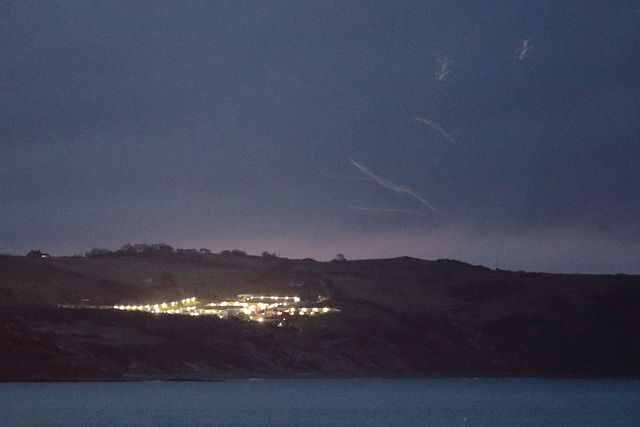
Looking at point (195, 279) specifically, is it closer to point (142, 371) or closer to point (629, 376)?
point (142, 371)

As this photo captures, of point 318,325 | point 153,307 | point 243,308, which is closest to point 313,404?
point 318,325

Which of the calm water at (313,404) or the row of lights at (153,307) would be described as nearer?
the calm water at (313,404)

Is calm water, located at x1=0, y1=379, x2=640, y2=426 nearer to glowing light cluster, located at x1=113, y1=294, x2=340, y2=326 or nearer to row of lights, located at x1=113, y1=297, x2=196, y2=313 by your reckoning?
glowing light cluster, located at x1=113, y1=294, x2=340, y2=326

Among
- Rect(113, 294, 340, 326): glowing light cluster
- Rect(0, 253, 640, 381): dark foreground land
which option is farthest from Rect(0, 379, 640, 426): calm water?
Rect(113, 294, 340, 326): glowing light cluster

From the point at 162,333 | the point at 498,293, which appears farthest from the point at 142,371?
the point at 498,293

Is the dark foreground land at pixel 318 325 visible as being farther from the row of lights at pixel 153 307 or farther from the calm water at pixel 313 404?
the row of lights at pixel 153 307

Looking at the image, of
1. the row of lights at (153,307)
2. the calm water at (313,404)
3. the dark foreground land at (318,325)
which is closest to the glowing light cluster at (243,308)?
the row of lights at (153,307)

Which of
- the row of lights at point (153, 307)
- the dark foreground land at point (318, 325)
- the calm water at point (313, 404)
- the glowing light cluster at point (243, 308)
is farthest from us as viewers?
the glowing light cluster at point (243, 308)

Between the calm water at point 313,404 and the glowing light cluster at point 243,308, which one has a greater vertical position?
the glowing light cluster at point 243,308
